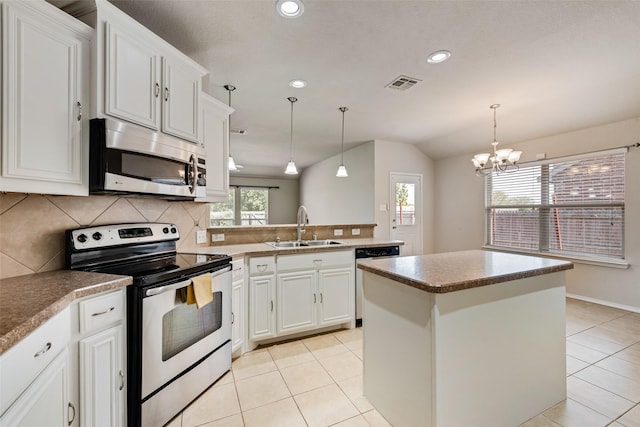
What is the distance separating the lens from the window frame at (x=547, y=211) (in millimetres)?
3570

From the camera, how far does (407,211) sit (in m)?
5.54

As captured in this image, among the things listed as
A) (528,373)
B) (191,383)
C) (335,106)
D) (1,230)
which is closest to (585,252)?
(528,373)

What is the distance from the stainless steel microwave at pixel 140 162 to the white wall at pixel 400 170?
3468 mm

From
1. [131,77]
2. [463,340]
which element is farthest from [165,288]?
[463,340]

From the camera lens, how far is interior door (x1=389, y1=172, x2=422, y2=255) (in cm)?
532

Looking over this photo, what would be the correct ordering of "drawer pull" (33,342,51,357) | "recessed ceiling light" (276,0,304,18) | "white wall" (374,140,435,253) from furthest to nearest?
"white wall" (374,140,435,253)
"recessed ceiling light" (276,0,304,18)
"drawer pull" (33,342,51,357)

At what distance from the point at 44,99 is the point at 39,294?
924 millimetres

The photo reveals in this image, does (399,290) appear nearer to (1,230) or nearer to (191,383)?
(191,383)

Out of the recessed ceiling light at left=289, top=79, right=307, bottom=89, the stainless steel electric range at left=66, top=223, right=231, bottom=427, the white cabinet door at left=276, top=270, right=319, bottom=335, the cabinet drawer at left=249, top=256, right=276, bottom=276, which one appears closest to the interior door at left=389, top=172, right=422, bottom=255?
the recessed ceiling light at left=289, top=79, right=307, bottom=89

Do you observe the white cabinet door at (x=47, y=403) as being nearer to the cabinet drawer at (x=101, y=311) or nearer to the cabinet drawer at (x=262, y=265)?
the cabinet drawer at (x=101, y=311)

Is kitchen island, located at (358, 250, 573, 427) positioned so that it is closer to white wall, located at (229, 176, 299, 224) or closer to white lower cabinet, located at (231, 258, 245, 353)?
white lower cabinet, located at (231, 258, 245, 353)

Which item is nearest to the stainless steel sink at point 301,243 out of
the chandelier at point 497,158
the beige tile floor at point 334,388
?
the beige tile floor at point 334,388

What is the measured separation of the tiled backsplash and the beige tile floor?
1205 millimetres

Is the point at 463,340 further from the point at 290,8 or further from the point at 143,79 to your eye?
the point at 143,79
